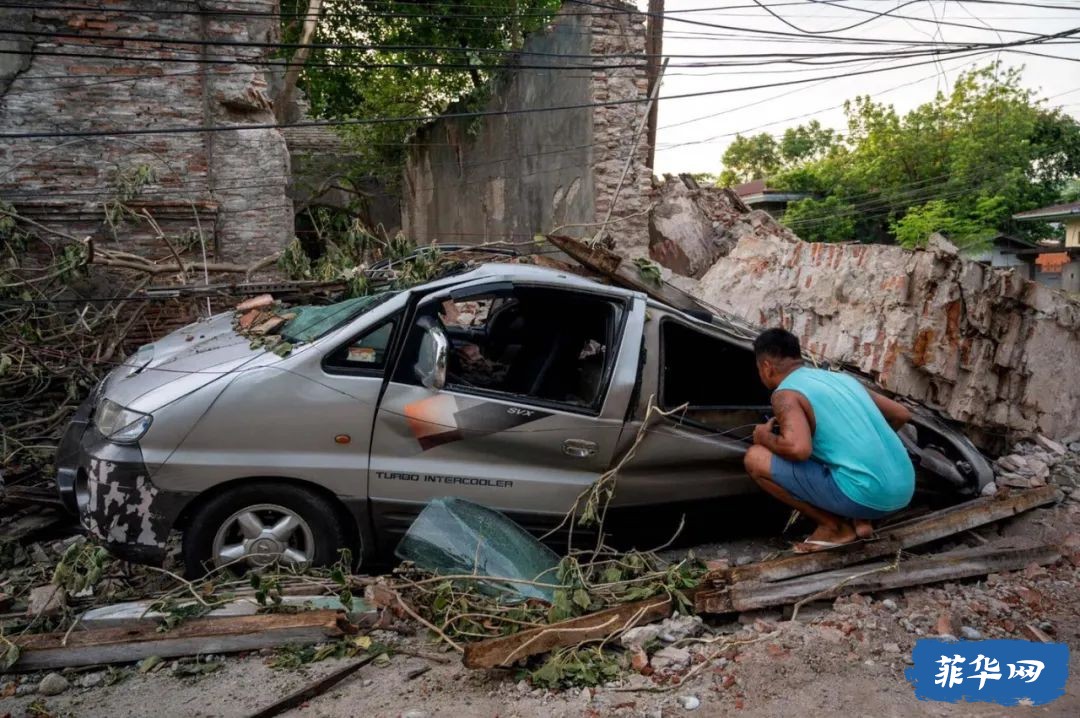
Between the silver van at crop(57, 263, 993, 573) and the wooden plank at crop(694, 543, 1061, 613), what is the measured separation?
835 millimetres

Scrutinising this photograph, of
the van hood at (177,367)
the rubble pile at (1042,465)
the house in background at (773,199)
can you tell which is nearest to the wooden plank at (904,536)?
the rubble pile at (1042,465)

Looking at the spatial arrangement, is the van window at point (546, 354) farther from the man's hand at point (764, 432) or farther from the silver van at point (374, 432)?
the man's hand at point (764, 432)

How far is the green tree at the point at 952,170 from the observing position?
106 feet

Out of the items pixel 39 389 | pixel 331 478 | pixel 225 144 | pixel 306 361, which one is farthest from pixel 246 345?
pixel 225 144

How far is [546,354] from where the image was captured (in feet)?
16.4

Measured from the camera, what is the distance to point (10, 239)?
8.42m

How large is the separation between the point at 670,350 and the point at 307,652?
2898 millimetres

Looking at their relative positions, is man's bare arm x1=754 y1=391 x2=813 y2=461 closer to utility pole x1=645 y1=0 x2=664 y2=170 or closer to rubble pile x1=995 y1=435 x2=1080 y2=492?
rubble pile x1=995 y1=435 x2=1080 y2=492

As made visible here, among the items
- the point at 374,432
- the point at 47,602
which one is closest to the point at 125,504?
the point at 47,602

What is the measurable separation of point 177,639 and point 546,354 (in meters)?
2.44

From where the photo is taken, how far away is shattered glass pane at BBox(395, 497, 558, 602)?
4.05 metres

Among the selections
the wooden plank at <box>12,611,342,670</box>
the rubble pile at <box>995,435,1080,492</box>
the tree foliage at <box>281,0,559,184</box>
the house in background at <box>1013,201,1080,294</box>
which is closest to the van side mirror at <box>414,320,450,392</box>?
the wooden plank at <box>12,611,342,670</box>

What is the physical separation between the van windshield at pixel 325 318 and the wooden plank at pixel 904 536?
7.54 feet

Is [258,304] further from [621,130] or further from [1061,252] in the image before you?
[1061,252]
